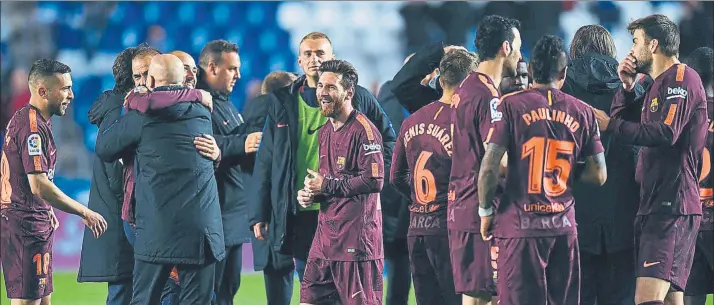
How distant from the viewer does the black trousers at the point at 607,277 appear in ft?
21.6

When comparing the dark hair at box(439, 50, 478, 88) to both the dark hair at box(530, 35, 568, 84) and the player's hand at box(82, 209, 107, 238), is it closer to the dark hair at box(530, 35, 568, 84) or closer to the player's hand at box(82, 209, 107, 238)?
the dark hair at box(530, 35, 568, 84)

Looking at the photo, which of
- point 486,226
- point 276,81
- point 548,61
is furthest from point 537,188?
point 276,81

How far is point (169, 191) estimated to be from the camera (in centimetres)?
592

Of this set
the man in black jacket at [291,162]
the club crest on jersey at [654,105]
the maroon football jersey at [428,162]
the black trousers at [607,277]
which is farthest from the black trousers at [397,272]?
the club crest on jersey at [654,105]

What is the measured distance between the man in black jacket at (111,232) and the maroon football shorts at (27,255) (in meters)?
0.25

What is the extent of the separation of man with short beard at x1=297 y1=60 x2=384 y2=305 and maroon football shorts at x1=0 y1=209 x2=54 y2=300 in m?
1.88

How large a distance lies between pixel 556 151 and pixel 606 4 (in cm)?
890

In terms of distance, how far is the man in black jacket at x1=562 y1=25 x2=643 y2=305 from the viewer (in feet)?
21.4

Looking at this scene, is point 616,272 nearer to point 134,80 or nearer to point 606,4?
point 134,80

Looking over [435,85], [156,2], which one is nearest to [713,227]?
[435,85]

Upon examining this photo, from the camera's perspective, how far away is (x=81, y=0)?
45.6ft

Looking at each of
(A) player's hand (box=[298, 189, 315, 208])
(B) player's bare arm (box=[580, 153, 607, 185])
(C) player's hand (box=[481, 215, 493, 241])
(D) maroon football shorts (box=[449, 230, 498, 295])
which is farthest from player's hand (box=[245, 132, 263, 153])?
(B) player's bare arm (box=[580, 153, 607, 185])

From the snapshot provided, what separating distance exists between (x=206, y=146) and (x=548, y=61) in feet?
6.45

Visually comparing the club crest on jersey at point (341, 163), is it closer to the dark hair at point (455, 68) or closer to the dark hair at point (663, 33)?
the dark hair at point (455, 68)
